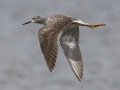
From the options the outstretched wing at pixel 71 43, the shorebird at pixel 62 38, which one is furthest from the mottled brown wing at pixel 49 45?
the outstretched wing at pixel 71 43

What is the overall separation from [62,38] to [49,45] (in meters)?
2.40

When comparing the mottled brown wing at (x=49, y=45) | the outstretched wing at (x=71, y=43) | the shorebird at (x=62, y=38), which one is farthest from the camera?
the outstretched wing at (x=71, y=43)

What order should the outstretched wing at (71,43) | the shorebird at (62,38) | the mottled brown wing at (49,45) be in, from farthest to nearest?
the outstretched wing at (71,43)
the shorebird at (62,38)
the mottled brown wing at (49,45)

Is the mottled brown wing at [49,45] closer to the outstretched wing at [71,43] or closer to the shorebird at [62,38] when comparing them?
the shorebird at [62,38]

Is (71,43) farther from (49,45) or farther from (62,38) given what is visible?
(49,45)

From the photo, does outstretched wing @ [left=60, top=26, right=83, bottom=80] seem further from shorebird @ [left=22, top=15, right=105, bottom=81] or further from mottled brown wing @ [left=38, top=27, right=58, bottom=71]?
mottled brown wing @ [left=38, top=27, right=58, bottom=71]

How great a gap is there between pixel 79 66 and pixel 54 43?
2.01 m

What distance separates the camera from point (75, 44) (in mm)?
15719

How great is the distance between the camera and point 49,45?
525 inches

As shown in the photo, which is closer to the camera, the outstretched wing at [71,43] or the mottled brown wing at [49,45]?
the mottled brown wing at [49,45]

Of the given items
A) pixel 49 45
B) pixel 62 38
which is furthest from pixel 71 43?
pixel 49 45

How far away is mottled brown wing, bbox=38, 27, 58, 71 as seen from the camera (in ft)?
42.9

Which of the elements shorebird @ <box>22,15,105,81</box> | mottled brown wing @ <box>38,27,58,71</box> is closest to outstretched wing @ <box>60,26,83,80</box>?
shorebird @ <box>22,15,105,81</box>

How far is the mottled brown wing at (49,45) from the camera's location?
13062mm
